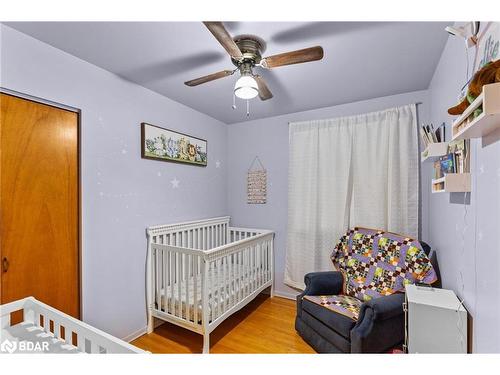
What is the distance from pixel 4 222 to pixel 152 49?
143 cm

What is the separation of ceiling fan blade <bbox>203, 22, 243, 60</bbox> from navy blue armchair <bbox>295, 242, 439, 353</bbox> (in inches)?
72.9

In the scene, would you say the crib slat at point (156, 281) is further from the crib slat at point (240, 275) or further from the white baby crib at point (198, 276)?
the crib slat at point (240, 275)

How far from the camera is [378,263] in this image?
2197mm

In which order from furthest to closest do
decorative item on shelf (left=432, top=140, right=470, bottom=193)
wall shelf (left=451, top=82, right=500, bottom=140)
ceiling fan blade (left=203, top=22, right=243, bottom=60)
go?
decorative item on shelf (left=432, top=140, right=470, bottom=193) → ceiling fan blade (left=203, top=22, right=243, bottom=60) → wall shelf (left=451, top=82, right=500, bottom=140)

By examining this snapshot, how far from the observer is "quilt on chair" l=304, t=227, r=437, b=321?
195cm

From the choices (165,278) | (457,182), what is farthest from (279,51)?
(165,278)

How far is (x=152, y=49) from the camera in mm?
1716

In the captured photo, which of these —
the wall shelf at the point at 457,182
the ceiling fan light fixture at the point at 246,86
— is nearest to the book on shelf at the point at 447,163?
the wall shelf at the point at 457,182

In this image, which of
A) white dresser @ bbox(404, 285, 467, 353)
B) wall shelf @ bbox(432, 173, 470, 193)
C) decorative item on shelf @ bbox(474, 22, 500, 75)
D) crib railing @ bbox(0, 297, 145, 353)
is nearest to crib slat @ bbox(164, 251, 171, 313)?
crib railing @ bbox(0, 297, 145, 353)

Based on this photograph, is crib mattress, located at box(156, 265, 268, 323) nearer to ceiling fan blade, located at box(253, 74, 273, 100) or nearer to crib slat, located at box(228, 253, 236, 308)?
crib slat, located at box(228, 253, 236, 308)

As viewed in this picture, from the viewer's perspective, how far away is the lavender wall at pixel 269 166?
123 inches

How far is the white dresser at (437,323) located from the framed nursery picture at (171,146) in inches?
92.3

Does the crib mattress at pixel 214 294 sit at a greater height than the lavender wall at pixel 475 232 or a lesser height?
lesser
